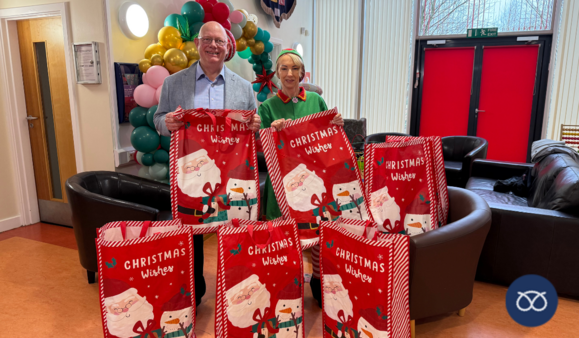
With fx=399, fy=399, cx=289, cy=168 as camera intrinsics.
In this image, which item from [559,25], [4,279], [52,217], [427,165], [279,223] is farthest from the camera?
[559,25]

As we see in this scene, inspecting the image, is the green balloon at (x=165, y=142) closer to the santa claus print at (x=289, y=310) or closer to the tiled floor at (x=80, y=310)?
the tiled floor at (x=80, y=310)


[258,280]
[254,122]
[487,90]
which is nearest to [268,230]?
[258,280]

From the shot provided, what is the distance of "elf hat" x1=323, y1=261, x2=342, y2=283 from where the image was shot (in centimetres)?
182

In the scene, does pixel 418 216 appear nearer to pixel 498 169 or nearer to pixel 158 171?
pixel 158 171

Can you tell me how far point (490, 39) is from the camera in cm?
625

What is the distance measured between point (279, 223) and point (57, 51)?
124 inches

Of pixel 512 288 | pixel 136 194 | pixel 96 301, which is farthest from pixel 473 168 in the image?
pixel 96 301

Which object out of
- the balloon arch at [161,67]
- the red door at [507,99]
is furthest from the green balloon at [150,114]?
the red door at [507,99]

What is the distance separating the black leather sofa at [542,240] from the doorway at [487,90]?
401cm

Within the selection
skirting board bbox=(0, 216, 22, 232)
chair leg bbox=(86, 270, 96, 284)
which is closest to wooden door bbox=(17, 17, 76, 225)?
skirting board bbox=(0, 216, 22, 232)

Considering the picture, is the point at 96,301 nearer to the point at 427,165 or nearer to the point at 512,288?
the point at 427,165

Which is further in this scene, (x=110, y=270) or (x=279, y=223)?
(x=279, y=223)

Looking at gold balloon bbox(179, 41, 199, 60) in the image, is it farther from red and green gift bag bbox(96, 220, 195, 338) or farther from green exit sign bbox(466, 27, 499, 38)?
green exit sign bbox(466, 27, 499, 38)

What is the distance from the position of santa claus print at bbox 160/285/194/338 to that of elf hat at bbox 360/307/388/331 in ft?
2.67
